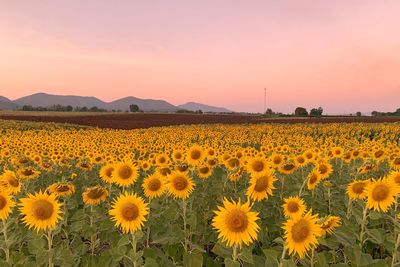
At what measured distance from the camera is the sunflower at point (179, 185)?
5294 millimetres

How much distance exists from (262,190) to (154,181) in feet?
5.81

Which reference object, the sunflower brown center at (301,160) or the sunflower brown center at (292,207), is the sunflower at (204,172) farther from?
the sunflower brown center at (292,207)

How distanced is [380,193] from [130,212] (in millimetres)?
3095

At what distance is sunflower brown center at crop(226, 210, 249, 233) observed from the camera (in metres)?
3.28

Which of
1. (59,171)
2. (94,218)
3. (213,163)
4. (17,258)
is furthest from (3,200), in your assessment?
(59,171)

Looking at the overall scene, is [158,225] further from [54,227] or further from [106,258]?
[54,227]

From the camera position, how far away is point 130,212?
4035 mm

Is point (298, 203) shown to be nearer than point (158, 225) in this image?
Yes

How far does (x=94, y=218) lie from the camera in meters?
5.23

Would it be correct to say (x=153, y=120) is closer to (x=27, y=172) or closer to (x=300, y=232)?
(x=27, y=172)

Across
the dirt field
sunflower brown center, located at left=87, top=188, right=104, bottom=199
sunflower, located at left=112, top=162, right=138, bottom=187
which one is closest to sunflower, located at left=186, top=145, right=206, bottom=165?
sunflower, located at left=112, top=162, right=138, bottom=187

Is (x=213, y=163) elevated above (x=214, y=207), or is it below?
above

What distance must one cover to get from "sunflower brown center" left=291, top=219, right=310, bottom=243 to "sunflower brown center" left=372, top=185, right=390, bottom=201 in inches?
70.5

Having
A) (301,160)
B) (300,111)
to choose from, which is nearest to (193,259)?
(301,160)
